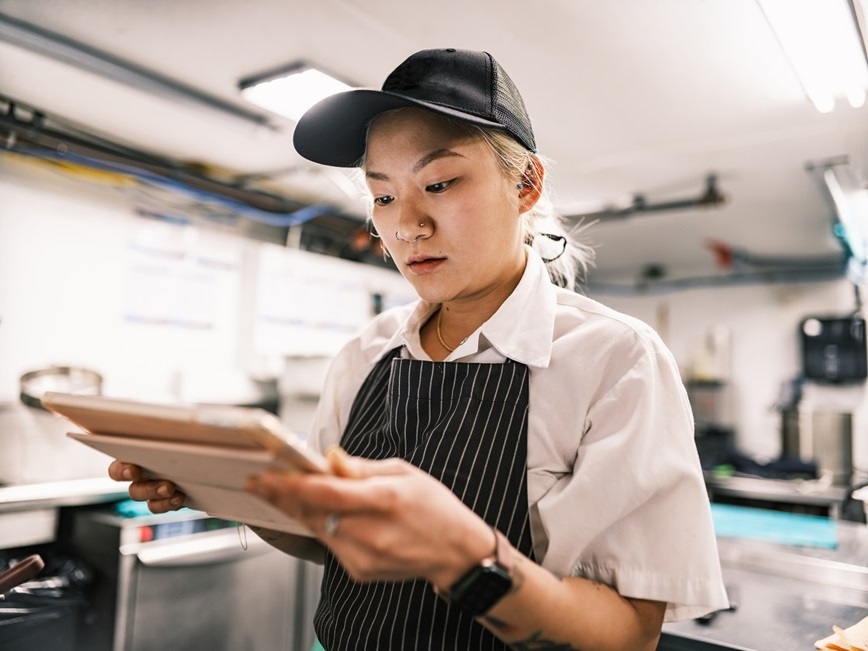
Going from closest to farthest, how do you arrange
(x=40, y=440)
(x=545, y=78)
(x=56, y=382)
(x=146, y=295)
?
(x=545, y=78)
(x=40, y=440)
(x=56, y=382)
(x=146, y=295)

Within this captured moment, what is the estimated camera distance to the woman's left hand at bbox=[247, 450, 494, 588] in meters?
0.64

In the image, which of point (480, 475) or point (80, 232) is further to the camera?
point (80, 232)

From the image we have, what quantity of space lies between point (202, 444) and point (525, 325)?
27.1 inches

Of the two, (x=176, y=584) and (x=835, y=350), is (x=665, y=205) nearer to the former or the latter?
(x=835, y=350)

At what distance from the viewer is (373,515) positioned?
65 centimetres

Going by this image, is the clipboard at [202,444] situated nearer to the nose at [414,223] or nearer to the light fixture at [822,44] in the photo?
the nose at [414,223]

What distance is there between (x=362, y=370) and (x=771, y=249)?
548cm

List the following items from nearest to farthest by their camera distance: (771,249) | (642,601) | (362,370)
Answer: (642,601) < (362,370) < (771,249)

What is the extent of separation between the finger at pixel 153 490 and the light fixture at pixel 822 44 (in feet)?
7.05

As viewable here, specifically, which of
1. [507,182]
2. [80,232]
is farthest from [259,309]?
[507,182]

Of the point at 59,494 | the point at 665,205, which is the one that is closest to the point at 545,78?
the point at 665,205

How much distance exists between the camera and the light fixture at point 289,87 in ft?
8.96

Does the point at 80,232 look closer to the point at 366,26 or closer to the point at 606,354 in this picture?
the point at 366,26

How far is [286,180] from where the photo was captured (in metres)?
4.24
